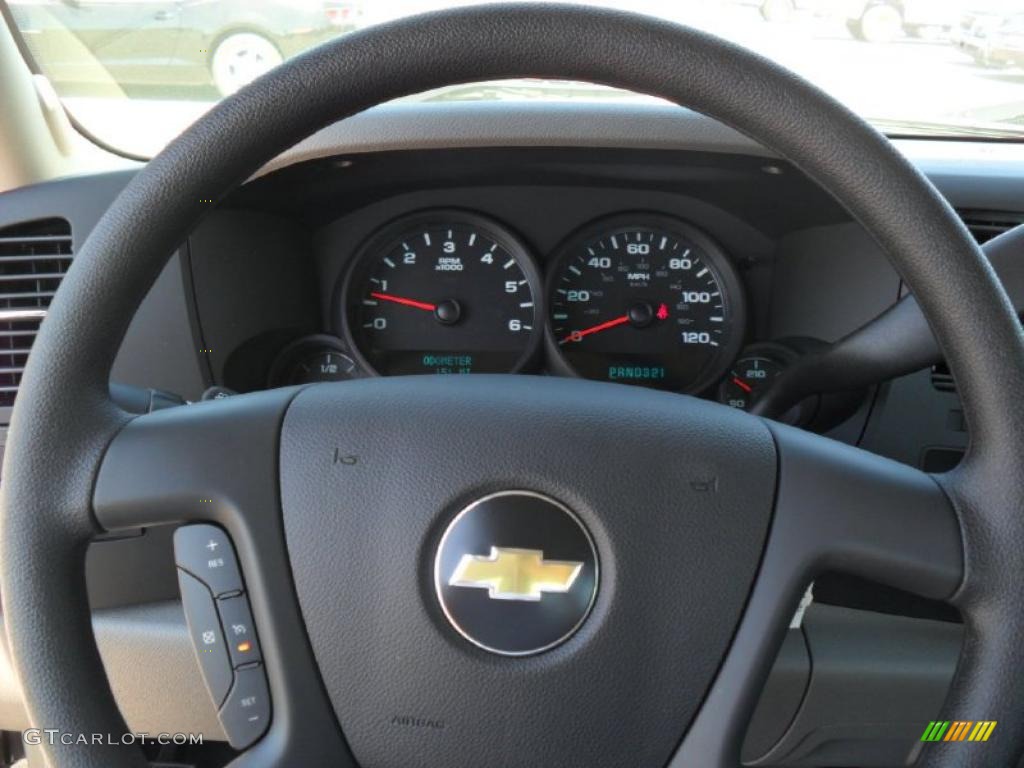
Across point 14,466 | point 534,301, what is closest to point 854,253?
point 534,301

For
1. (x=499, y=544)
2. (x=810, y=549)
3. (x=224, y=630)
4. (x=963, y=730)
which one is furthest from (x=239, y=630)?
(x=963, y=730)

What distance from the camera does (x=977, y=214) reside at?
73.1 inches

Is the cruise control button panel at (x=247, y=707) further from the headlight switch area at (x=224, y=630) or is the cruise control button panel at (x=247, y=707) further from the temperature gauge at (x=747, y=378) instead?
the temperature gauge at (x=747, y=378)

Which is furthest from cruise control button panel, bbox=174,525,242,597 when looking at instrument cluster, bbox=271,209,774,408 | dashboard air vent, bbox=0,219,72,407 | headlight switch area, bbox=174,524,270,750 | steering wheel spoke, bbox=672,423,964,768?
instrument cluster, bbox=271,209,774,408

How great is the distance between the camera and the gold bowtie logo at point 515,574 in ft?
3.06

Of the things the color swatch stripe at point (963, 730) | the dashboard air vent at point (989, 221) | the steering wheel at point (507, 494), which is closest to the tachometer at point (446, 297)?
the dashboard air vent at point (989, 221)

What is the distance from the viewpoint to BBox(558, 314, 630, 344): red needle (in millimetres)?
2307

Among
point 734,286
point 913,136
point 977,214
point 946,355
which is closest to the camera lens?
point 946,355

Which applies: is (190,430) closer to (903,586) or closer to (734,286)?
(903,586)

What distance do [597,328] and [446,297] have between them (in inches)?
13.1

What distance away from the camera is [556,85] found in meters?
1.97

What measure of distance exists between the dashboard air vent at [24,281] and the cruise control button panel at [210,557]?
0.98 m

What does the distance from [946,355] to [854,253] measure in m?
1.18

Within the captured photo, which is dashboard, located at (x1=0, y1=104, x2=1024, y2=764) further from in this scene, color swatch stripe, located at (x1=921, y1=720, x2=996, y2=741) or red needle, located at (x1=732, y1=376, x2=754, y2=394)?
color swatch stripe, located at (x1=921, y1=720, x2=996, y2=741)
